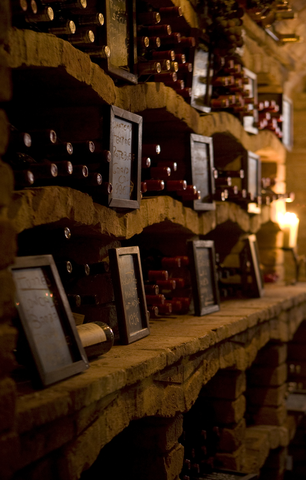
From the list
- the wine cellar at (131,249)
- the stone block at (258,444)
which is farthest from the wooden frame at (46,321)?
the stone block at (258,444)

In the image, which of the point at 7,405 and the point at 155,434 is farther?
the point at 155,434

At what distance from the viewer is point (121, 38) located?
11.0 ft

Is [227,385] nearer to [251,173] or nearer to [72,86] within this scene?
[251,173]

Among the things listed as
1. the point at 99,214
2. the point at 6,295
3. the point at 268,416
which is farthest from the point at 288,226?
the point at 6,295

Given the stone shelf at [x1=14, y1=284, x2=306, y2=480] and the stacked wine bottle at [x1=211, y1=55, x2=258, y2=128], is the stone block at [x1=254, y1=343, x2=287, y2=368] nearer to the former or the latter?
the stone shelf at [x1=14, y1=284, x2=306, y2=480]

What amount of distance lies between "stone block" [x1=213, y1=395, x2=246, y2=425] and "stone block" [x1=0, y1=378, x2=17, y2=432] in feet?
10.0

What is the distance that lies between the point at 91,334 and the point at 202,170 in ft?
7.98

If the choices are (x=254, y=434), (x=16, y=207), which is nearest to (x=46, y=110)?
(x=16, y=207)

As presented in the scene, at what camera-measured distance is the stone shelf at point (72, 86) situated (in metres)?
2.27

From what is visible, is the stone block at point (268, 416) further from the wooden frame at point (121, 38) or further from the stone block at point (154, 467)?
the wooden frame at point (121, 38)

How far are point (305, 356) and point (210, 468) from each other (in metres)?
3.68

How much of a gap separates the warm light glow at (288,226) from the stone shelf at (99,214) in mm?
2295

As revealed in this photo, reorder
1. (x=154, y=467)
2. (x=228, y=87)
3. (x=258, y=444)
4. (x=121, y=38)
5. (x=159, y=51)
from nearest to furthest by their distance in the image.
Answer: (x=154, y=467) → (x=121, y=38) → (x=159, y=51) → (x=258, y=444) → (x=228, y=87)

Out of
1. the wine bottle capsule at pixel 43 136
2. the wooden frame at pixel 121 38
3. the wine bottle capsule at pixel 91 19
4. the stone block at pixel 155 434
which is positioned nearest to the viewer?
the wine bottle capsule at pixel 43 136
